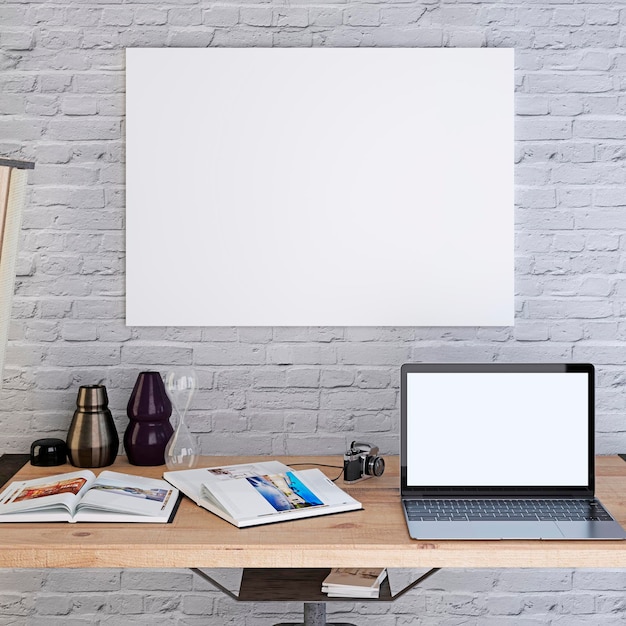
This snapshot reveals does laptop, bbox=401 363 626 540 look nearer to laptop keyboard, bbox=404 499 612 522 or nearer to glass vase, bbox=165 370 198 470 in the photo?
laptop keyboard, bbox=404 499 612 522

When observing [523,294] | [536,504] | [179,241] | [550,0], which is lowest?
[536,504]

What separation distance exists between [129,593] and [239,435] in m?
0.53

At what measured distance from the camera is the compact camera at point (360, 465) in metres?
1.79

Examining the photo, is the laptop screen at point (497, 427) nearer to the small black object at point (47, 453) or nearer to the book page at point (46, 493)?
the book page at point (46, 493)

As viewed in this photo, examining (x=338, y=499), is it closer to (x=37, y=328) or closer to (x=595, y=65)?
(x=37, y=328)

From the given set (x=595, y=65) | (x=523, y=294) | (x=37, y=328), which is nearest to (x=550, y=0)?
(x=595, y=65)

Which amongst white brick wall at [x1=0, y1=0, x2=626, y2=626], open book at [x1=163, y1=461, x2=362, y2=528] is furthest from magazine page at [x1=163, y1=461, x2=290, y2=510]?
white brick wall at [x1=0, y1=0, x2=626, y2=626]

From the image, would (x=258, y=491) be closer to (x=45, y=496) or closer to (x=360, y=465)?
(x=360, y=465)

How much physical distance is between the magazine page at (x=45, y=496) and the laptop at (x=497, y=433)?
27.5 inches

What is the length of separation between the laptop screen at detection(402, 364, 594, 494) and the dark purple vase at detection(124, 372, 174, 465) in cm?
63

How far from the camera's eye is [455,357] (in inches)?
80.4

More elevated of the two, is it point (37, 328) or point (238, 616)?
point (37, 328)

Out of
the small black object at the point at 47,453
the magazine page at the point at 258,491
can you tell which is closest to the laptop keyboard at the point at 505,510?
the magazine page at the point at 258,491

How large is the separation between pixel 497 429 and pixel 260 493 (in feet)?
1.76
